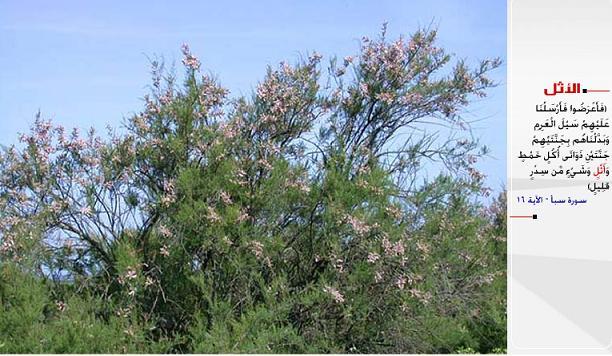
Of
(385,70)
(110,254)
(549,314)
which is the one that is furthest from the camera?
(385,70)

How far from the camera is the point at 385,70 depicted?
Result: 10250 mm

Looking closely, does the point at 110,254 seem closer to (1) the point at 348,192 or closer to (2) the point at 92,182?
(2) the point at 92,182

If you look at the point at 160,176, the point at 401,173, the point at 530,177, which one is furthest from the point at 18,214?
the point at 530,177

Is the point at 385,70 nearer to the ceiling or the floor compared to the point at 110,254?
nearer to the ceiling

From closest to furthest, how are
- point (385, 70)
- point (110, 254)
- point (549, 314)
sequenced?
1. point (549, 314)
2. point (110, 254)
3. point (385, 70)

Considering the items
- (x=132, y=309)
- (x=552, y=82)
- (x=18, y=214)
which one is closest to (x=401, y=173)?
(x=552, y=82)

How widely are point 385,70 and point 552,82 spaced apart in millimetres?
1972

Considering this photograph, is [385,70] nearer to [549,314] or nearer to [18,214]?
[549,314]

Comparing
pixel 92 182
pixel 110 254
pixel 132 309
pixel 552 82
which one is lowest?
pixel 132 309

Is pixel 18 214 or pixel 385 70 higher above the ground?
pixel 385 70

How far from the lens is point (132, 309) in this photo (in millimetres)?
9016

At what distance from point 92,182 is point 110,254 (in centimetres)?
81

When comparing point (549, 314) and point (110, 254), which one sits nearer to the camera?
point (549, 314)

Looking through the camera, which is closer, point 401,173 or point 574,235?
point 574,235
